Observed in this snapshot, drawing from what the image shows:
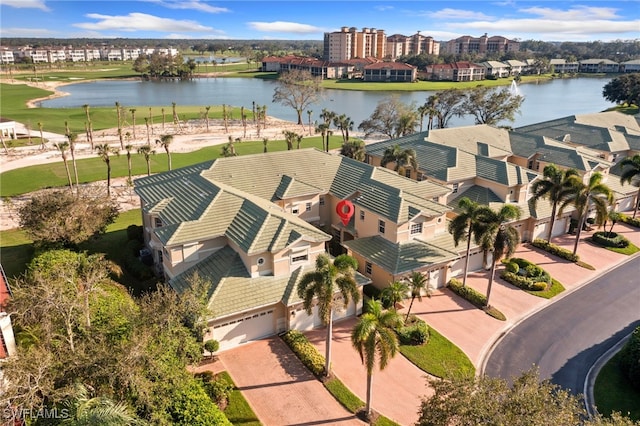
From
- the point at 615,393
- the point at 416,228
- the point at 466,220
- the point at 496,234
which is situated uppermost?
the point at 466,220

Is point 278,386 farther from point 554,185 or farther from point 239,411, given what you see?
point 554,185

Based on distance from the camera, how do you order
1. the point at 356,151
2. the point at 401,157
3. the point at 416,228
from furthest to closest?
1. the point at 356,151
2. the point at 401,157
3. the point at 416,228

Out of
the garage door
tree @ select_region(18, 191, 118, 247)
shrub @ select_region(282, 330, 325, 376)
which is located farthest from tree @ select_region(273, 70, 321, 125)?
shrub @ select_region(282, 330, 325, 376)

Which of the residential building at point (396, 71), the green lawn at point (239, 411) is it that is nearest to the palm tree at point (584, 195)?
the green lawn at point (239, 411)

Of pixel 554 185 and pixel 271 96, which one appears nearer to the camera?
pixel 554 185

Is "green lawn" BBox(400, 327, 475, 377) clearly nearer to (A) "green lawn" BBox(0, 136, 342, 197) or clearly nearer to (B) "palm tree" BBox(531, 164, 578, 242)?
(B) "palm tree" BBox(531, 164, 578, 242)

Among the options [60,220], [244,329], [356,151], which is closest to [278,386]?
[244,329]
